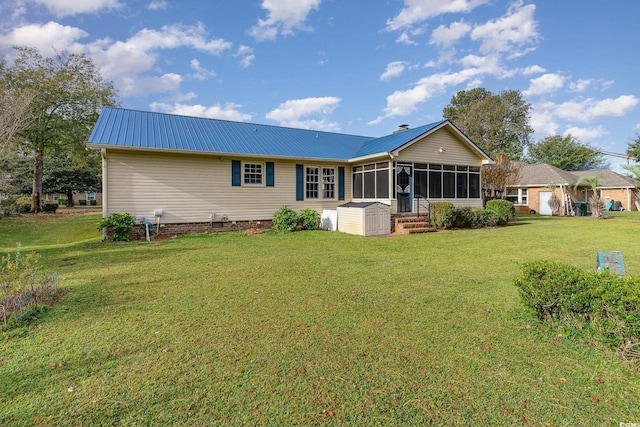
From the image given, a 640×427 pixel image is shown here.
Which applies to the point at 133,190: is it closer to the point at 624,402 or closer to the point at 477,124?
the point at 624,402

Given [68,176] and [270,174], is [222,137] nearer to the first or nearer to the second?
[270,174]

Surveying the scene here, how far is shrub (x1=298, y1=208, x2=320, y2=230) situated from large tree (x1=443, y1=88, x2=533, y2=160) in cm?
3346

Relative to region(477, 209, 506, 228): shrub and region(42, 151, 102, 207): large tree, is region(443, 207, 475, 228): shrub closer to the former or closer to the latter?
region(477, 209, 506, 228): shrub

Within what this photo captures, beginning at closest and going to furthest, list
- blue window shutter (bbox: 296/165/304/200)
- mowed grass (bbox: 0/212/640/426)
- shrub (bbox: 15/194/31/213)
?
mowed grass (bbox: 0/212/640/426) < blue window shutter (bbox: 296/165/304/200) < shrub (bbox: 15/194/31/213)

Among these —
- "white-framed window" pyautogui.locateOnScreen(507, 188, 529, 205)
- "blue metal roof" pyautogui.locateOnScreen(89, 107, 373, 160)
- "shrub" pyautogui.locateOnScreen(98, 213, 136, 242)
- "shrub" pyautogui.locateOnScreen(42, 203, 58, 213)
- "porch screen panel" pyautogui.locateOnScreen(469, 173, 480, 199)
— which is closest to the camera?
"shrub" pyautogui.locateOnScreen(98, 213, 136, 242)

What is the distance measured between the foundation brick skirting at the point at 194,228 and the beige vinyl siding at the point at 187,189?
0.20 metres

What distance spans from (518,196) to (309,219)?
21932 millimetres

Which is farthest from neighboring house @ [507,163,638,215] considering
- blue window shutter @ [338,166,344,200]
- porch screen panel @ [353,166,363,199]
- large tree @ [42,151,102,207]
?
large tree @ [42,151,102,207]

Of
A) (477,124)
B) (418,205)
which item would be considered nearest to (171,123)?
(418,205)

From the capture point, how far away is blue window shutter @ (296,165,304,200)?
14398 mm

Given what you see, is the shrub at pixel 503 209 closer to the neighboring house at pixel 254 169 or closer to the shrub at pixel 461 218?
the neighboring house at pixel 254 169

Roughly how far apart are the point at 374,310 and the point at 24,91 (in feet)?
83.5

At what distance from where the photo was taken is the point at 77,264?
7301 mm

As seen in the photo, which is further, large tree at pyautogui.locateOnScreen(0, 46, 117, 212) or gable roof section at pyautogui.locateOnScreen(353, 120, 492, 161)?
large tree at pyautogui.locateOnScreen(0, 46, 117, 212)
